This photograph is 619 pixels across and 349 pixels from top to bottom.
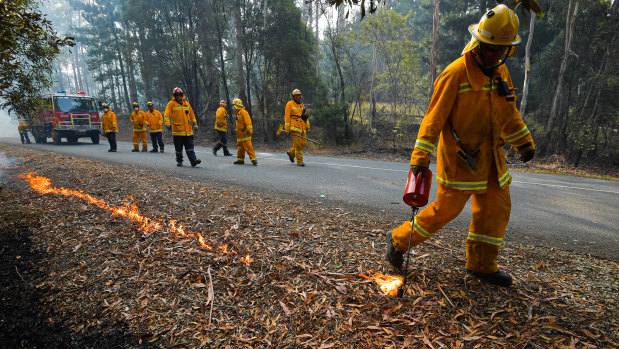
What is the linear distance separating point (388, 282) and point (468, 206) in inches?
129

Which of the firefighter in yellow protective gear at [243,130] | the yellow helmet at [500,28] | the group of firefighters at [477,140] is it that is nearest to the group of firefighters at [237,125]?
the firefighter in yellow protective gear at [243,130]

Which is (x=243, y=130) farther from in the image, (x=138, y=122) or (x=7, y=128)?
(x=7, y=128)

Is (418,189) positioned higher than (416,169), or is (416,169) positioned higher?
(416,169)

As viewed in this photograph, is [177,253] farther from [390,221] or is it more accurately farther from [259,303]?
[390,221]

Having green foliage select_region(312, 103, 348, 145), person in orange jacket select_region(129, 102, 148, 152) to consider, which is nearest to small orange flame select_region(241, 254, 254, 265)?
person in orange jacket select_region(129, 102, 148, 152)

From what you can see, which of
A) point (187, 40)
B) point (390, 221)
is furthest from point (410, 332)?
point (187, 40)

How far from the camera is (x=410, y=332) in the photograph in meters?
2.13

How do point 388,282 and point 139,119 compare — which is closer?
point 388,282

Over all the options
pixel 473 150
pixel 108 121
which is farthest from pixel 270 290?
pixel 108 121

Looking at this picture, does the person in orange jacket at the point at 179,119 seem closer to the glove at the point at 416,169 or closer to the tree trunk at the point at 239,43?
the glove at the point at 416,169

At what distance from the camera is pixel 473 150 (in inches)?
100.0

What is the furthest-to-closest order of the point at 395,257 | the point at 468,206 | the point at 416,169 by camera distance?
the point at 468,206, the point at 395,257, the point at 416,169

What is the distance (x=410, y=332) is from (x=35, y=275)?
342 cm

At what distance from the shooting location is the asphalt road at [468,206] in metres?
3.96
